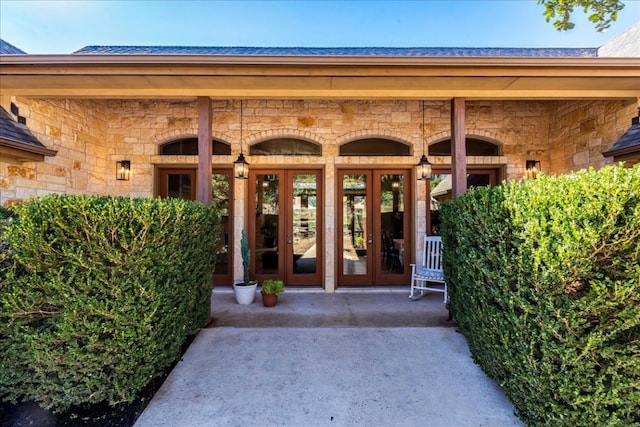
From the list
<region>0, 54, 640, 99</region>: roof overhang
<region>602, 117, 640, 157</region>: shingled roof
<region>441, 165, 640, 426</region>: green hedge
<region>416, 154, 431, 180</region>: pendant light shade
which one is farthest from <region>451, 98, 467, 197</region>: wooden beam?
<region>602, 117, 640, 157</region>: shingled roof

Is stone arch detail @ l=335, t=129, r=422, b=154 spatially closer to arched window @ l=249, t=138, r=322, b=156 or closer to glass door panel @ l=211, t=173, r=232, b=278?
arched window @ l=249, t=138, r=322, b=156

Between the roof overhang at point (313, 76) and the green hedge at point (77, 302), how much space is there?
6.14ft

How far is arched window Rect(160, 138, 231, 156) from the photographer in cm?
561

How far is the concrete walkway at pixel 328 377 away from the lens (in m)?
2.23

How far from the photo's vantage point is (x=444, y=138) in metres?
5.55

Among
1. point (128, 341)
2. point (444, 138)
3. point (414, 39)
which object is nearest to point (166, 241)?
point (128, 341)

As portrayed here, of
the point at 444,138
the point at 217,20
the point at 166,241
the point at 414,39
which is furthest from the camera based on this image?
the point at 217,20

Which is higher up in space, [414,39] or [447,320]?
[414,39]

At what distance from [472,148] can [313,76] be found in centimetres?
370

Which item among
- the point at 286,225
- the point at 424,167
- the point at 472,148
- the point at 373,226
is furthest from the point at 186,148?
the point at 472,148

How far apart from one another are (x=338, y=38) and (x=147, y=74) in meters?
7.84

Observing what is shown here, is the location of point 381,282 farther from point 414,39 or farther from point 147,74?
point 414,39

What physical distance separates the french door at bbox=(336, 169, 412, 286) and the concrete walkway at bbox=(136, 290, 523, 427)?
5.39 feet

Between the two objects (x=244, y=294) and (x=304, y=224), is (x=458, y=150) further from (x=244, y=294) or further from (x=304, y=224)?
(x=244, y=294)
